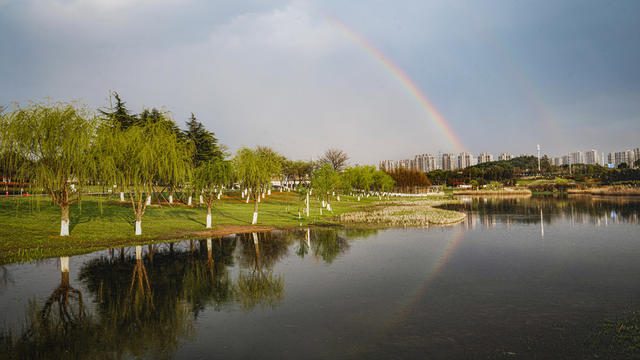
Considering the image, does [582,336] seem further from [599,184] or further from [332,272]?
[599,184]

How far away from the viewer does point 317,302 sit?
1406 centimetres

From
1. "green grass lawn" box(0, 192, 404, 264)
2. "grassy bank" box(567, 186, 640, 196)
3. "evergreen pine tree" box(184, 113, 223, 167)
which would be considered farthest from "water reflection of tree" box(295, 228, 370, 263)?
"grassy bank" box(567, 186, 640, 196)

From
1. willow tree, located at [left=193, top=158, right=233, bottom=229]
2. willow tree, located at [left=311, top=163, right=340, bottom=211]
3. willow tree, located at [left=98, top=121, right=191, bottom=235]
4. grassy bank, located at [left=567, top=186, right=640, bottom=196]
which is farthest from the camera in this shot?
grassy bank, located at [left=567, top=186, right=640, bottom=196]

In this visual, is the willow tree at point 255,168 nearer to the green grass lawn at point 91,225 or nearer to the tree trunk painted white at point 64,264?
the green grass lawn at point 91,225

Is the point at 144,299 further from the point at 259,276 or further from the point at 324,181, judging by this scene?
the point at 324,181

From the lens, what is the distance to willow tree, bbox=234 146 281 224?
3800cm

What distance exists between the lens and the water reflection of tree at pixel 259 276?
14.3 meters

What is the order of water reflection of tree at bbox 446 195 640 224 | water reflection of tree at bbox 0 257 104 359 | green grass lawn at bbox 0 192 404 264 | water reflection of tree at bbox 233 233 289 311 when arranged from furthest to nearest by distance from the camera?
1. water reflection of tree at bbox 446 195 640 224
2. green grass lawn at bbox 0 192 404 264
3. water reflection of tree at bbox 233 233 289 311
4. water reflection of tree at bbox 0 257 104 359

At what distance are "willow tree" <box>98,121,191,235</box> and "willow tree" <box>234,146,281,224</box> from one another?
8.61 metres

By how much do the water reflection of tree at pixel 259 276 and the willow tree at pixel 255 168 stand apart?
10501 millimetres

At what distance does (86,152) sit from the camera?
25.7 m

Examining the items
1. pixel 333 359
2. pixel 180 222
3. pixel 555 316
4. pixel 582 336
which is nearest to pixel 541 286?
pixel 555 316

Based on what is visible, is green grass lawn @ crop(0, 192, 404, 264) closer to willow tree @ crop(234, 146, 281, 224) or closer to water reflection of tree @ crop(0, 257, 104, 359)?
willow tree @ crop(234, 146, 281, 224)

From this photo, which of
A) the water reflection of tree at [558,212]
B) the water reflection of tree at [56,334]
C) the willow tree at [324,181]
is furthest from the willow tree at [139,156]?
the water reflection of tree at [558,212]
